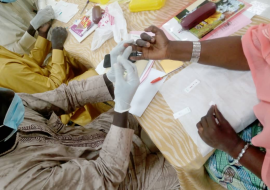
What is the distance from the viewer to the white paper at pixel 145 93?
2.46 ft

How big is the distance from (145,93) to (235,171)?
429 millimetres

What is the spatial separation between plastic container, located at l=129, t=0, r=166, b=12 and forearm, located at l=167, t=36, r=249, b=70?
343 mm

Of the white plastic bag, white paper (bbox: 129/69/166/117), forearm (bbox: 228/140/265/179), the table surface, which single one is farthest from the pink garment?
the white plastic bag

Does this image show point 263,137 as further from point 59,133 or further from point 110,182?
point 59,133

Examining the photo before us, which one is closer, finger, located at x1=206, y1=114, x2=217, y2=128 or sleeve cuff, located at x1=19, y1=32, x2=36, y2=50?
finger, located at x1=206, y1=114, x2=217, y2=128

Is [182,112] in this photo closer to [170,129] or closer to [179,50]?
[170,129]

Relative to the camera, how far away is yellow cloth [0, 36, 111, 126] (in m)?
1.11

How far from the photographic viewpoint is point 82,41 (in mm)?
1114

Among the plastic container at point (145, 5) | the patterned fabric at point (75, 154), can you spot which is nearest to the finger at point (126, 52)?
the patterned fabric at point (75, 154)

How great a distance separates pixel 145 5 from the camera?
102 centimetres

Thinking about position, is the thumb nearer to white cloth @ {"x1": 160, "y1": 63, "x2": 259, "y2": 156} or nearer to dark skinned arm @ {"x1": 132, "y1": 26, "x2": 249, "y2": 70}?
white cloth @ {"x1": 160, "y1": 63, "x2": 259, "y2": 156}

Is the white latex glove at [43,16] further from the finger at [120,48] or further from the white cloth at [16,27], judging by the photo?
the finger at [120,48]

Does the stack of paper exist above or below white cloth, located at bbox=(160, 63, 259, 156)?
above

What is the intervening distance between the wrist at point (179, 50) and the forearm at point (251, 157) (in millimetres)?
362
